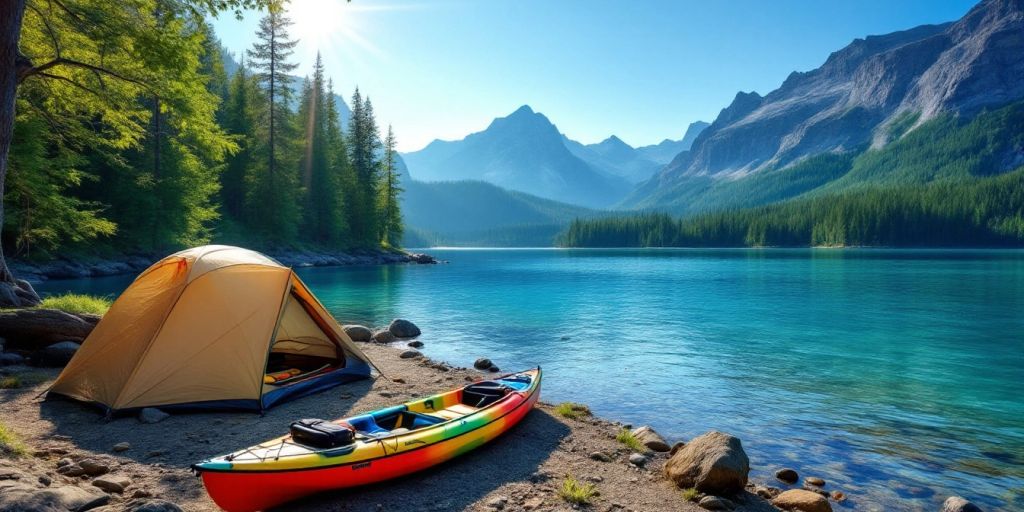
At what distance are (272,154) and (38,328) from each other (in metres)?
49.8

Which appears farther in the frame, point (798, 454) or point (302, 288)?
point (302, 288)

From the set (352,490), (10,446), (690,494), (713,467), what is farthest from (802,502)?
(10,446)

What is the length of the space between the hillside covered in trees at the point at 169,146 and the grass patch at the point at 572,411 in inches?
448

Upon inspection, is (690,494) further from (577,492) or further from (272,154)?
(272,154)

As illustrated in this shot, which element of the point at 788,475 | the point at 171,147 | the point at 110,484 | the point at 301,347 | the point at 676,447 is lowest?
the point at 788,475

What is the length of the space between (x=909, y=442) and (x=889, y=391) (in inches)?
193

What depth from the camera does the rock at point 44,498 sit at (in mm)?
4902

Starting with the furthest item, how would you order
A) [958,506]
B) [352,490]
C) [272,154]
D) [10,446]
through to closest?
[272,154] < [958,506] < [352,490] < [10,446]

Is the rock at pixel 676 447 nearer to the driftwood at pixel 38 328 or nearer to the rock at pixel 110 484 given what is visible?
the rock at pixel 110 484

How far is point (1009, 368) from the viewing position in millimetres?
18953

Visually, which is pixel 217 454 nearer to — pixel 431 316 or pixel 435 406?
pixel 435 406

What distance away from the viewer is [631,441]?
10.3 metres

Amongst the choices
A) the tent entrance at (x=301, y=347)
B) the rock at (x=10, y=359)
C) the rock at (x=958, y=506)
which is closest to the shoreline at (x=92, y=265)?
the rock at (x=10, y=359)

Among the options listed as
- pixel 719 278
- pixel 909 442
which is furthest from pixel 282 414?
pixel 719 278
